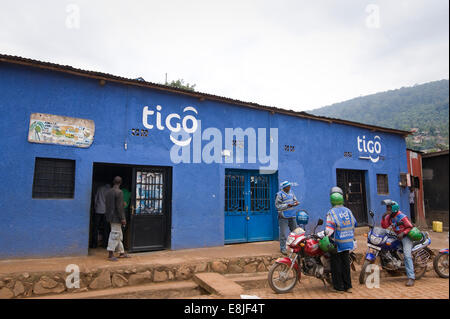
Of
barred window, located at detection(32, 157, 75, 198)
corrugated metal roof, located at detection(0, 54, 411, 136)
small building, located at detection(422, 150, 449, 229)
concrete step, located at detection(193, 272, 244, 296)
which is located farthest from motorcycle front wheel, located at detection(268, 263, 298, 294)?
small building, located at detection(422, 150, 449, 229)

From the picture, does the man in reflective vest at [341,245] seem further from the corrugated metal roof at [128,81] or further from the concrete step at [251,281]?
the corrugated metal roof at [128,81]

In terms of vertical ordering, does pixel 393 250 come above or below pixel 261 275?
above

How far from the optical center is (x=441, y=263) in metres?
6.51

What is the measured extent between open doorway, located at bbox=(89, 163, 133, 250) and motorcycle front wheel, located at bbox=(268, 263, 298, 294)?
3947mm

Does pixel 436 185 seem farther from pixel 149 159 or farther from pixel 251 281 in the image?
pixel 149 159

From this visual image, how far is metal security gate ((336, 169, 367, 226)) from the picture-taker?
11.1 m

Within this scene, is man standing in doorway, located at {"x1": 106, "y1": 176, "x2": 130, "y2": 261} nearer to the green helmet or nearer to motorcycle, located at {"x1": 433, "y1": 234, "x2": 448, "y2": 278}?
the green helmet

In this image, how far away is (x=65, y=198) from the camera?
6465 millimetres

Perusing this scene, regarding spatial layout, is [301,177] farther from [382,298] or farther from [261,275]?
[382,298]

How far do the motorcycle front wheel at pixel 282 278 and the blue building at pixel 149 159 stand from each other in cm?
310

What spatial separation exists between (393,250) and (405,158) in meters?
8.47

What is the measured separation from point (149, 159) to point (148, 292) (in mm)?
3172
